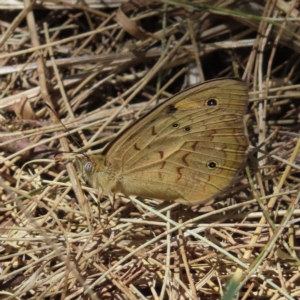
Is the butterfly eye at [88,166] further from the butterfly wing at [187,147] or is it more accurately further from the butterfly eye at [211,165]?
the butterfly eye at [211,165]

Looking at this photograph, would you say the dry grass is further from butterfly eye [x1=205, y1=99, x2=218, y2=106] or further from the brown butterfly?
butterfly eye [x1=205, y1=99, x2=218, y2=106]

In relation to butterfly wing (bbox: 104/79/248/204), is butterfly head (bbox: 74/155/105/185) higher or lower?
lower

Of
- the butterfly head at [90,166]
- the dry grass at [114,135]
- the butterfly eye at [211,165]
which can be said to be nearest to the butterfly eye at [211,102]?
the butterfly eye at [211,165]

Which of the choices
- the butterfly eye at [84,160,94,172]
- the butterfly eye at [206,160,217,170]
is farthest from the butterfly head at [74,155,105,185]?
the butterfly eye at [206,160,217,170]

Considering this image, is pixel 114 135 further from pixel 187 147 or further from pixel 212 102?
pixel 212 102

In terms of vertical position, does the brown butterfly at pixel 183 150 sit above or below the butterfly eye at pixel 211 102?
below

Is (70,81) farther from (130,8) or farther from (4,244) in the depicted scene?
(4,244)

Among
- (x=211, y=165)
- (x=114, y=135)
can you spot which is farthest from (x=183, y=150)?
(x=114, y=135)

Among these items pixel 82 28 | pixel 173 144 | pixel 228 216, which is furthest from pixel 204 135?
pixel 82 28
